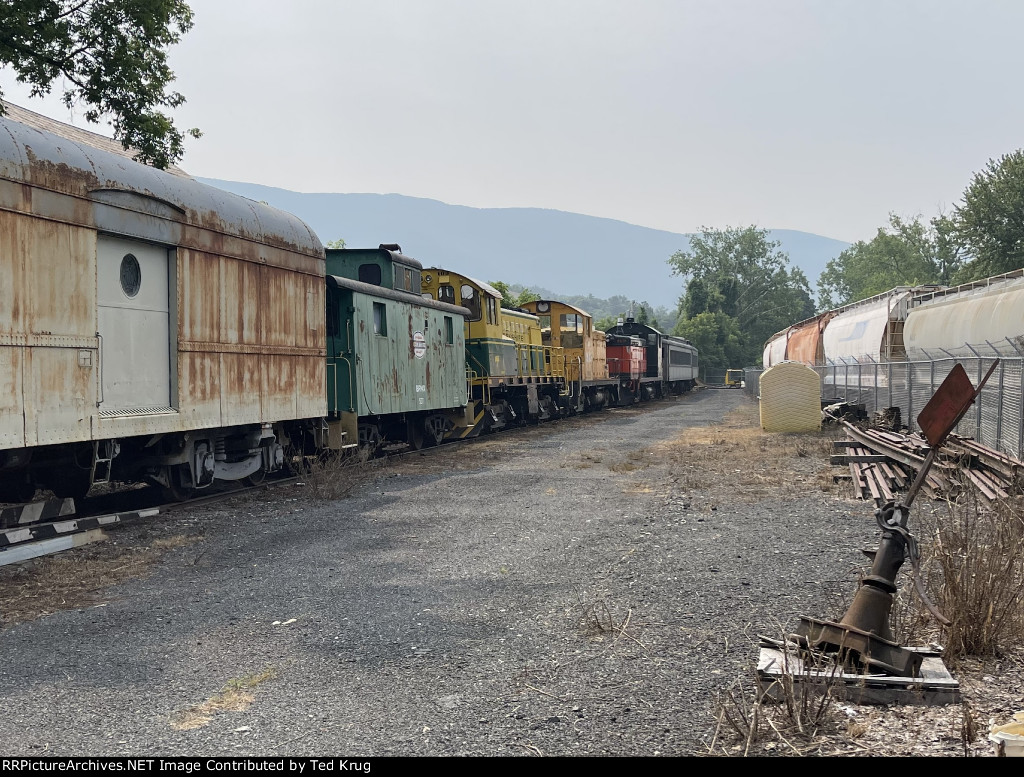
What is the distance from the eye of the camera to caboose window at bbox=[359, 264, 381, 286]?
15359 millimetres

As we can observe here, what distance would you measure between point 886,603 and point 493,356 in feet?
54.2

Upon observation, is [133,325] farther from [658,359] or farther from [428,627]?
[658,359]

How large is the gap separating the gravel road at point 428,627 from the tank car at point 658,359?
31.3 metres

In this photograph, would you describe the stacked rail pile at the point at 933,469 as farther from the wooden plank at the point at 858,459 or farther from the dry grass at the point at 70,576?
the dry grass at the point at 70,576

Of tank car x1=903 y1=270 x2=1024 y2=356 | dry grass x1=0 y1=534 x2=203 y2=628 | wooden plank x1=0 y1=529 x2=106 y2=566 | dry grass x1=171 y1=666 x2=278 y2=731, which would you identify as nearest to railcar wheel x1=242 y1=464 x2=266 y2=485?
wooden plank x1=0 y1=529 x2=106 y2=566

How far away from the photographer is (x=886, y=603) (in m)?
4.19

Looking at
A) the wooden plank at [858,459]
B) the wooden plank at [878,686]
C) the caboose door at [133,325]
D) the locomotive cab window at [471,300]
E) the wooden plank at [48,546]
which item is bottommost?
the wooden plank at [878,686]

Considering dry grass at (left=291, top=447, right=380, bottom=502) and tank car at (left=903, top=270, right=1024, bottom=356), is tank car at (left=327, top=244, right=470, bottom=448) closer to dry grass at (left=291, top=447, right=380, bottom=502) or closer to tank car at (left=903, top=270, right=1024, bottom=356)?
dry grass at (left=291, top=447, right=380, bottom=502)

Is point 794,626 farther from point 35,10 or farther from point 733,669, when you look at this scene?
point 35,10

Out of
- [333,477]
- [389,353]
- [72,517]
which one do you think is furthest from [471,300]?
[72,517]

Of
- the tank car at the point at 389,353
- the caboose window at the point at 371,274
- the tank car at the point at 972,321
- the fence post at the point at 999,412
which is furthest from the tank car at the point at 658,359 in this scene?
the fence post at the point at 999,412

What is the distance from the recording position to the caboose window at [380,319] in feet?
46.4

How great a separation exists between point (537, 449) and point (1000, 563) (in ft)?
42.0

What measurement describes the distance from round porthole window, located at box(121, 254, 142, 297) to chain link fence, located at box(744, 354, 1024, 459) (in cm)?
789
